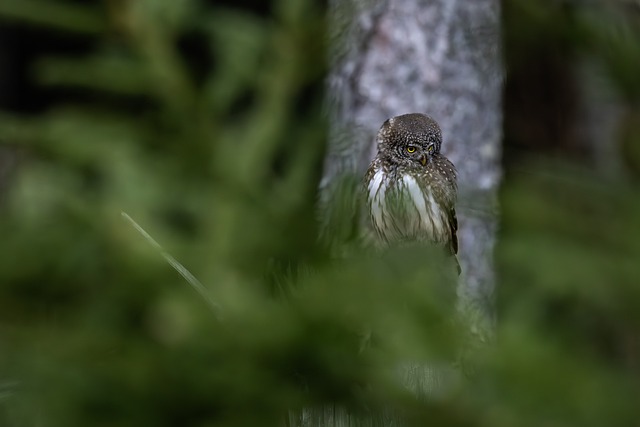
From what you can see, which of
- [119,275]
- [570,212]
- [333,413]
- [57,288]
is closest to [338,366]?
[333,413]

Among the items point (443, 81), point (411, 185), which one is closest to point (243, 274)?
point (443, 81)

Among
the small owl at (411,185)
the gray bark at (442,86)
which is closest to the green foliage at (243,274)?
the small owl at (411,185)

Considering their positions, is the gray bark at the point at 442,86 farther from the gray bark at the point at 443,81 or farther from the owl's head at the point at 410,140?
the owl's head at the point at 410,140

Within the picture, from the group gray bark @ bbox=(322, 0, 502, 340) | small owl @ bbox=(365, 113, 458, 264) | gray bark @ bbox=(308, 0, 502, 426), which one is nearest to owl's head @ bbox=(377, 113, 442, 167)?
small owl @ bbox=(365, 113, 458, 264)

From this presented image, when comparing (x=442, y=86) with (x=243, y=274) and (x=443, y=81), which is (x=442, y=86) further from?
(x=243, y=274)

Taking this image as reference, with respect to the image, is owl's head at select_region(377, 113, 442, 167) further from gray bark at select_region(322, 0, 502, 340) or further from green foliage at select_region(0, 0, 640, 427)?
gray bark at select_region(322, 0, 502, 340)
